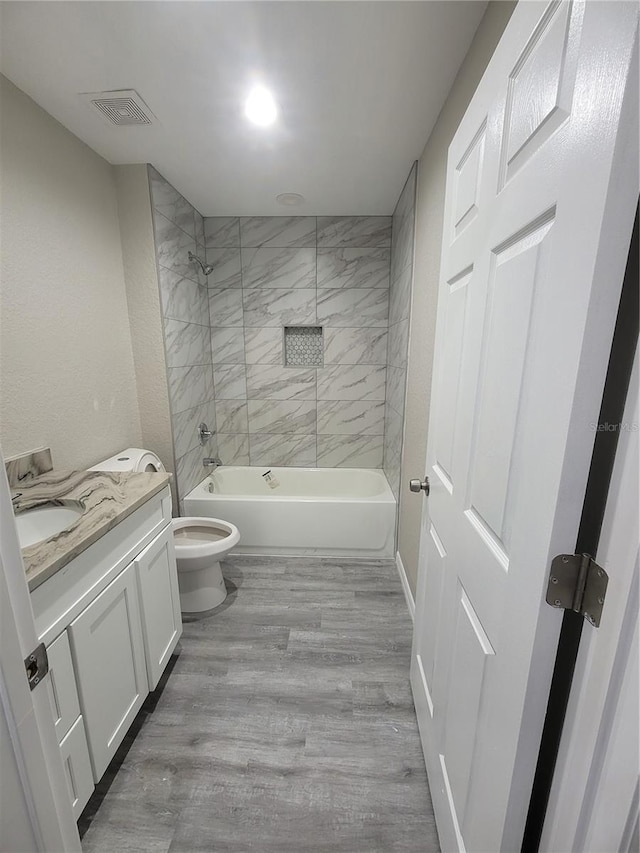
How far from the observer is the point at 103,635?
43.1 inches

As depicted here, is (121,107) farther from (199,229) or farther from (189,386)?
(189,386)

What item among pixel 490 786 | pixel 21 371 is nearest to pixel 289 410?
pixel 21 371

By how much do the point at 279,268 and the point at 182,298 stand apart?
873 mm

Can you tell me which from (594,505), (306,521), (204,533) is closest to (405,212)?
(306,521)

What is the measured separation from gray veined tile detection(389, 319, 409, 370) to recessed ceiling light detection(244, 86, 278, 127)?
124cm

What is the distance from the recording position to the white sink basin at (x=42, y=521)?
1.22m

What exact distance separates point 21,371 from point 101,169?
4.19ft

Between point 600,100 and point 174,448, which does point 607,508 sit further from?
point 174,448

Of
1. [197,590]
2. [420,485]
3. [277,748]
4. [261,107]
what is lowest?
[277,748]

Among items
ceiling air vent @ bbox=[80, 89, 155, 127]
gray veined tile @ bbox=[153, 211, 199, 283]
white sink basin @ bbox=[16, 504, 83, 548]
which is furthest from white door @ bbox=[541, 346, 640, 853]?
gray veined tile @ bbox=[153, 211, 199, 283]

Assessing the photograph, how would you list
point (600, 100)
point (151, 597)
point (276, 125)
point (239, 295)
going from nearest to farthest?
1. point (600, 100)
2. point (151, 597)
3. point (276, 125)
4. point (239, 295)

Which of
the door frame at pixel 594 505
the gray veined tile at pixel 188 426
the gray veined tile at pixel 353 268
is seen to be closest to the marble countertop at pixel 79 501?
the gray veined tile at pixel 188 426

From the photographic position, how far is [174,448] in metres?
2.32

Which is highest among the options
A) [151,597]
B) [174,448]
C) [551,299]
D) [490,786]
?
[551,299]
